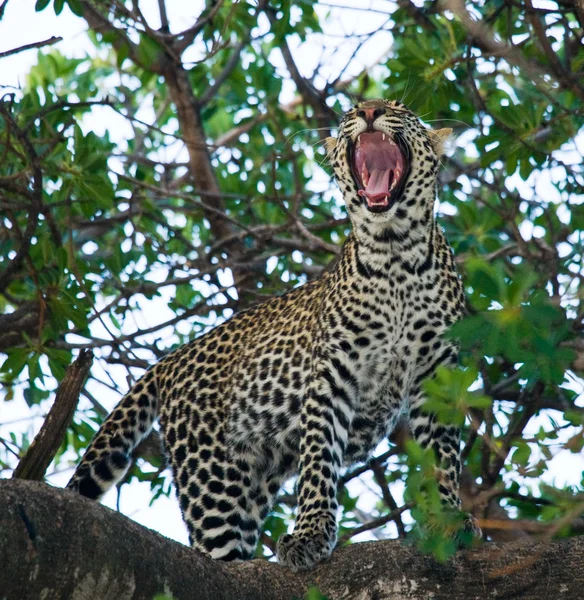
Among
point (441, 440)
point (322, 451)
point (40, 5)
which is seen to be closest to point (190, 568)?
point (322, 451)

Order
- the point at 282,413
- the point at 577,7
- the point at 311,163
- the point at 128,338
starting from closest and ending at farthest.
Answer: the point at 577,7, the point at 282,413, the point at 128,338, the point at 311,163

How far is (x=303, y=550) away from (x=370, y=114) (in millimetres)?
2593

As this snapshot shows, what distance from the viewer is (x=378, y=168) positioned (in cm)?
679

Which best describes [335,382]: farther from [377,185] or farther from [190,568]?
[190,568]

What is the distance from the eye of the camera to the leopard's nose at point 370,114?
6.66 metres

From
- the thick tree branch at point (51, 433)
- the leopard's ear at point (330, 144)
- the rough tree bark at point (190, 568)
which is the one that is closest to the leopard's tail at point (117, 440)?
the rough tree bark at point (190, 568)

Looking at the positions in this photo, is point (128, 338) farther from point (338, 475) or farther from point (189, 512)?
point (338, 475)

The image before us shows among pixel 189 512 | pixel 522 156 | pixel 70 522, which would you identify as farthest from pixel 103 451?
pixel 522 156

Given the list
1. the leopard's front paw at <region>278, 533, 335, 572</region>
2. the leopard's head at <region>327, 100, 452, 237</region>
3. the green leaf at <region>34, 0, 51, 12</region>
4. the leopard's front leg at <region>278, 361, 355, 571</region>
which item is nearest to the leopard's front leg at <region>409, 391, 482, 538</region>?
the leopard's front leg at <region>278, 361, 355, 571</region>

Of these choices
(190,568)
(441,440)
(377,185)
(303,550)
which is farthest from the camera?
(377,185)

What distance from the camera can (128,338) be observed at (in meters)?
7.59

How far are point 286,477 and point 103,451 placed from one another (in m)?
1.20

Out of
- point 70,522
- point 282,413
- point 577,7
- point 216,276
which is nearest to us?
point 70,522

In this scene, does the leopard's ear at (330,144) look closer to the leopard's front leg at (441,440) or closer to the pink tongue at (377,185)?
the pink tongue at (377,185)
